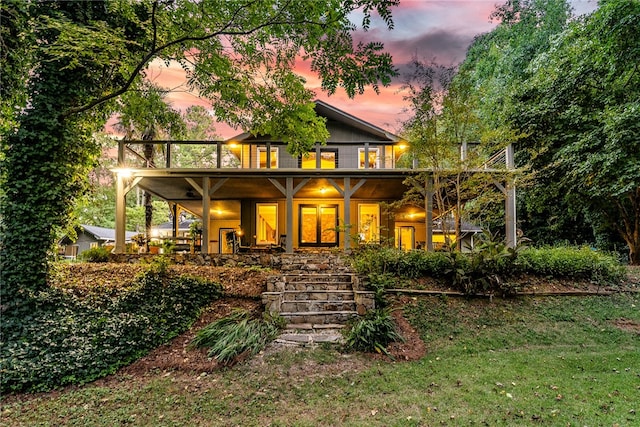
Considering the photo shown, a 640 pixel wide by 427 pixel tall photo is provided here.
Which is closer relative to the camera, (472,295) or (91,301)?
(91,301)

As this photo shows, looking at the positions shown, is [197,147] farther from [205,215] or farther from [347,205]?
[347,205]

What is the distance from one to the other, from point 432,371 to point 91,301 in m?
5.66

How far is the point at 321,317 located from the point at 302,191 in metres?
7.06

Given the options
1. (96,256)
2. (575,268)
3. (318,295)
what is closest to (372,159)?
(575,268)

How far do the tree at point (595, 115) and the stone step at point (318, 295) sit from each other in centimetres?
684

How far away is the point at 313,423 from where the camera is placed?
335 cm

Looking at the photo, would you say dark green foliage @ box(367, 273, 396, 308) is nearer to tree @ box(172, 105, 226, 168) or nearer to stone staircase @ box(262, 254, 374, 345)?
stone staircase @ box(262, 254, 374, 345)

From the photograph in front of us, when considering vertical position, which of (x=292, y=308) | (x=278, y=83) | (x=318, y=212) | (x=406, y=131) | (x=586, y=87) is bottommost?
(x=292, y=308)

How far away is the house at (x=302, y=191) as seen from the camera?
10188mm

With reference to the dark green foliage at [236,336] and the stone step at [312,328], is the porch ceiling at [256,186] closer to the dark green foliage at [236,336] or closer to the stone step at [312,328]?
the stone step at [312,328]

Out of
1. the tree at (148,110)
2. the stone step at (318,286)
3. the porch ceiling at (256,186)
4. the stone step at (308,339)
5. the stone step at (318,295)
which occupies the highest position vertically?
the tree at (148,110)

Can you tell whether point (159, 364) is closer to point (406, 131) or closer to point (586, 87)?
point (406, 131)

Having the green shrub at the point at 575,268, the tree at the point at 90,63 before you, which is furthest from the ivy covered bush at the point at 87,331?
the green shrub at the point at 575,268

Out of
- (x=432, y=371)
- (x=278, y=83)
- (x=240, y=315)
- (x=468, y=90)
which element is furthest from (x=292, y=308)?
(x=468, y=90)
